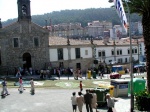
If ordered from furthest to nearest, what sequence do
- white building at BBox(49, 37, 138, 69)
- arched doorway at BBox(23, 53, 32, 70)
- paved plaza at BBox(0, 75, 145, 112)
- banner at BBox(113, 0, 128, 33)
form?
white building at BBox(49, 37, 138, 69) → arched doorway at BBox(23, 53, 32, 70) → paved plaza at BBox(0, 75, 145, 112) → banner at BBox(113, 0, 128, 33)

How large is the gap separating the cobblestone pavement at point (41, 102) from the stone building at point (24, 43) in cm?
1734

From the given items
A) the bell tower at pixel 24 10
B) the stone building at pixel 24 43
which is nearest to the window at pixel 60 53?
the stone building at pixel 24 43

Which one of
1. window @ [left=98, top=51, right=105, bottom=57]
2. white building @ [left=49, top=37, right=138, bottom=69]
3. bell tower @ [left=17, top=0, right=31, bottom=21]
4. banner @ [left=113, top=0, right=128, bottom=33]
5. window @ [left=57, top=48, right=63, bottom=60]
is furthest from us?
window @ [left=98, top=51, right=105, bottom=57]

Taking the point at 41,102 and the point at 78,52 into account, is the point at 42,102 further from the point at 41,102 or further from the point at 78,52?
the point at 78,52

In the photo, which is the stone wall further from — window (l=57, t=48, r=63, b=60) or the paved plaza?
the paved plaza

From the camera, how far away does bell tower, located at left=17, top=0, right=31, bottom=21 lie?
41.2 metres

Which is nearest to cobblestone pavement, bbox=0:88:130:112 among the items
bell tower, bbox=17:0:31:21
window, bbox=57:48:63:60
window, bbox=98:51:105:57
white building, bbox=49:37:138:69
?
bell tower, bbox=17:0:31:21

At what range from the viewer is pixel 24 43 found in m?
42.6

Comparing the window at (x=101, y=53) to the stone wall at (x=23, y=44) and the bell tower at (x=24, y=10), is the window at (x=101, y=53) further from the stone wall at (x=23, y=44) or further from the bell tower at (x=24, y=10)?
the bell tower at (x=24, y=10)

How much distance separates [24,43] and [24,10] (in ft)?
15.8

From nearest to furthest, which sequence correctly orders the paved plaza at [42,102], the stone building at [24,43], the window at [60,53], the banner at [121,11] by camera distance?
the banner at [121,11] < the paved plaza at [42,102] < the stone building at [24,43] < the window at [60,53]

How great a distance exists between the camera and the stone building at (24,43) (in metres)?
41.6

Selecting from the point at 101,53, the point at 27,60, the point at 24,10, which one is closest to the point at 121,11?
the point at 24,10

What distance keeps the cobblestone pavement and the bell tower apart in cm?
1861
